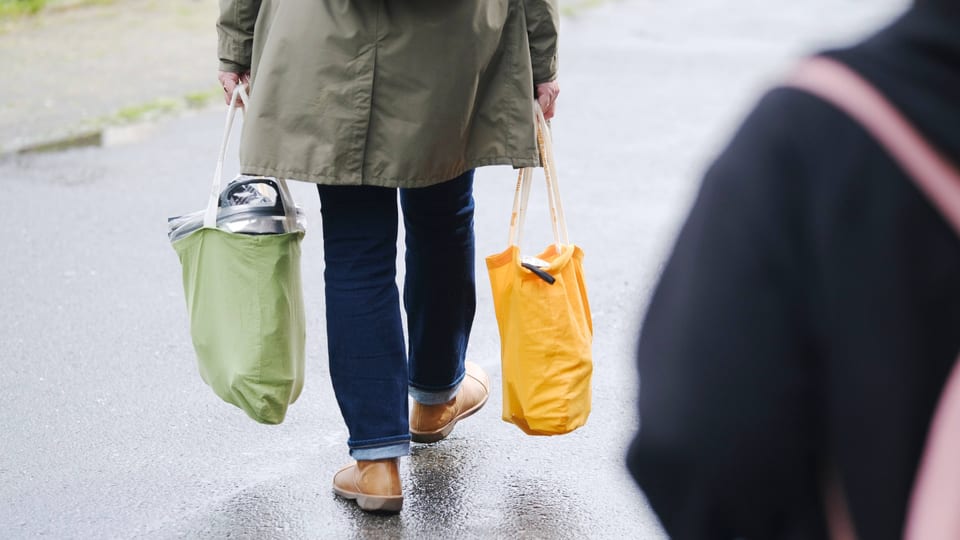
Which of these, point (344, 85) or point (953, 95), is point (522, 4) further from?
point (953, 95)

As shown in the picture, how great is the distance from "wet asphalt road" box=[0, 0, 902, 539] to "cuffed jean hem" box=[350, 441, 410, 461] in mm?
172

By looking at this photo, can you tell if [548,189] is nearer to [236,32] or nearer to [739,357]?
[236,32]

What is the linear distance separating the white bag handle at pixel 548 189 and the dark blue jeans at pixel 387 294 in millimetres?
127

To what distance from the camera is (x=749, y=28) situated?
10.9 metres

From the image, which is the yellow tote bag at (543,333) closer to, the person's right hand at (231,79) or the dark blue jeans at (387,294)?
the dark blue jeans at (387,294)

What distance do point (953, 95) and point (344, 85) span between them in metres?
1.73

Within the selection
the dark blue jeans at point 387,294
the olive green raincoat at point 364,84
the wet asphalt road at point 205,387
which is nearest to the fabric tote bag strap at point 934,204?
the wet asphalt road at point 205,387

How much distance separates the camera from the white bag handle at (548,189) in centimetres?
294

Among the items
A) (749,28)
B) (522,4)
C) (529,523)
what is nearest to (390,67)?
(522,4)

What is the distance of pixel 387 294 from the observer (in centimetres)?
285

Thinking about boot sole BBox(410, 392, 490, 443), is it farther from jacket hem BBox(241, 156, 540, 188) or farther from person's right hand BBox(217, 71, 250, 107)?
person's right hand BBox(217, 71, 250, 107)

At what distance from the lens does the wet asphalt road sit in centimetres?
303

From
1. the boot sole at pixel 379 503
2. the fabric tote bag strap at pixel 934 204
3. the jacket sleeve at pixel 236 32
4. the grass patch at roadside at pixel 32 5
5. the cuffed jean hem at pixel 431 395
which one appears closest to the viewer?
the fabric tote bag strap at pixel 934 204

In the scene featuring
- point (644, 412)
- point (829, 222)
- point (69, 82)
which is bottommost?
point (69, 82)
